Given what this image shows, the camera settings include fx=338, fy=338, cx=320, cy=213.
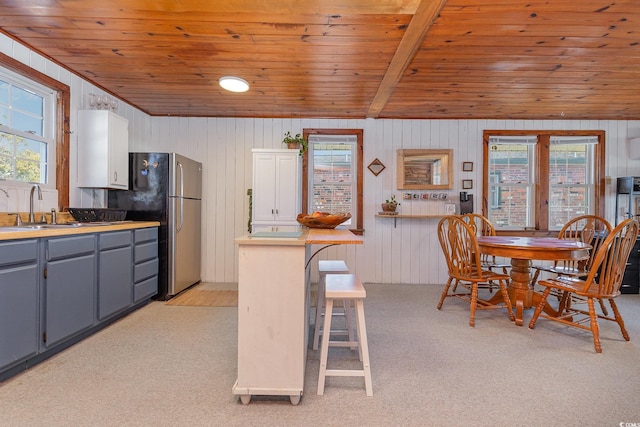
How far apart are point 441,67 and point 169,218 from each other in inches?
125

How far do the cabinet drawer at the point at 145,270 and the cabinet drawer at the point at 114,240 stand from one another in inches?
12.3

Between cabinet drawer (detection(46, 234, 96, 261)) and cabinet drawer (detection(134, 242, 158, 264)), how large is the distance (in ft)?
2.16

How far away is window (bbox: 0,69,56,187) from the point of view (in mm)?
2678

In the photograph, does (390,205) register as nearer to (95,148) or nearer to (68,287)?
(95,148)

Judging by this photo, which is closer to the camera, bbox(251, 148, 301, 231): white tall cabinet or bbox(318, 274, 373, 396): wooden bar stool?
bbox(318, 274, 373, 396): wooden bar stool

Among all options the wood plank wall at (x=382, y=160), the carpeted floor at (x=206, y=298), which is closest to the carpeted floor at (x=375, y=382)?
the carpeted floor at (x=206, y=298)

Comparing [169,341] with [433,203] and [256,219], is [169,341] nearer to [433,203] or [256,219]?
[256,219]

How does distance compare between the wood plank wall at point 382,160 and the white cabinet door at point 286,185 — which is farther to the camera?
the wood plank wall at point 382,160

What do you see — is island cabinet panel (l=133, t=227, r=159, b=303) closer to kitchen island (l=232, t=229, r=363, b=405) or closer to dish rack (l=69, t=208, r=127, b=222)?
dish rack (l=69, t=208, r=127, b=222)

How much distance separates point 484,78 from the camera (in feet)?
10.9

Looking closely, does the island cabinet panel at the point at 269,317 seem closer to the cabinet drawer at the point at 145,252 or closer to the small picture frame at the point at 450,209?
the cabinet drawer at the point at 145,252

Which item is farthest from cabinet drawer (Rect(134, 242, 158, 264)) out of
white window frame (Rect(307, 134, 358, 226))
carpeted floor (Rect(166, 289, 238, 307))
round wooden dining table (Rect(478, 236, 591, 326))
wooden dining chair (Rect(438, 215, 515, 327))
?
round wooden dining table (Rect(478, 236, 591, 326))

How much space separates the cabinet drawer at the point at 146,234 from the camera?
131 inches

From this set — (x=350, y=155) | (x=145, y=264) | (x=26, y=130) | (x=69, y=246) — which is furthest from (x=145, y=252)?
(x=350, y=155)
